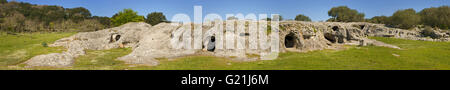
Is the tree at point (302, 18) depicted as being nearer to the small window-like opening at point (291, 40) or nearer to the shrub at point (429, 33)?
the shrub at point (429, 33)

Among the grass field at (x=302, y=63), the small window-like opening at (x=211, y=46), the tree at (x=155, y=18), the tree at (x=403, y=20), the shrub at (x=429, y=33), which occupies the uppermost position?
the tree at (x=155, y=18)

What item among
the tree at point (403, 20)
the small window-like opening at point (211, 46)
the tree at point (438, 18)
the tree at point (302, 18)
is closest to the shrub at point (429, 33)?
the tree at point (403, 20)

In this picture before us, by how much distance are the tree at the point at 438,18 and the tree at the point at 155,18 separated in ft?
332

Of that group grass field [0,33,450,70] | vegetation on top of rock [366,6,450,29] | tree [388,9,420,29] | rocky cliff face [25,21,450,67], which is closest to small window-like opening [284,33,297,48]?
rocky cliff face [25,21,450,67]

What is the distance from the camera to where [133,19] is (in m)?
79.6

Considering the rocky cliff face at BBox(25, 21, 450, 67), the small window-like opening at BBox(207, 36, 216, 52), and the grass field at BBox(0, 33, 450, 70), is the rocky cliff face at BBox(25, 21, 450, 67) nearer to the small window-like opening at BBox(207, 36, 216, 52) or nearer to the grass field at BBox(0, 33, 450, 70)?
the small window-like opening at BBox(207, 36, 216, 52)

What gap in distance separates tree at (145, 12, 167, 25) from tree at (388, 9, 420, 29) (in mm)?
86918

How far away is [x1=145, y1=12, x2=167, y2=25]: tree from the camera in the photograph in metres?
92.2

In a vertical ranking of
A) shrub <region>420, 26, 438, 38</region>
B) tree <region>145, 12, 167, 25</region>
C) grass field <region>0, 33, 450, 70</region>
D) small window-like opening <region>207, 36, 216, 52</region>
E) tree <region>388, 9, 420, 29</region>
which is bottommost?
grass field <region>0, 33, 450, 70</region>

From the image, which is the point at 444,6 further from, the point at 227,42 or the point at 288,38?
the point at 227,42

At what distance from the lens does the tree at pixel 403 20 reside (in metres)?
68.2

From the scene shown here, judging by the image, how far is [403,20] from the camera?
228 feet

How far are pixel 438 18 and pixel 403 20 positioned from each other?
1572 cm

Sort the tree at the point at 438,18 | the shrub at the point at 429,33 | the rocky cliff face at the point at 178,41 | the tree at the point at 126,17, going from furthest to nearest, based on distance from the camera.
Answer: the tree at the point at 126,17, the tree at the point at 438,18, the shrub at the point at 429,33, the rocky cliff face at the point at 178,41
